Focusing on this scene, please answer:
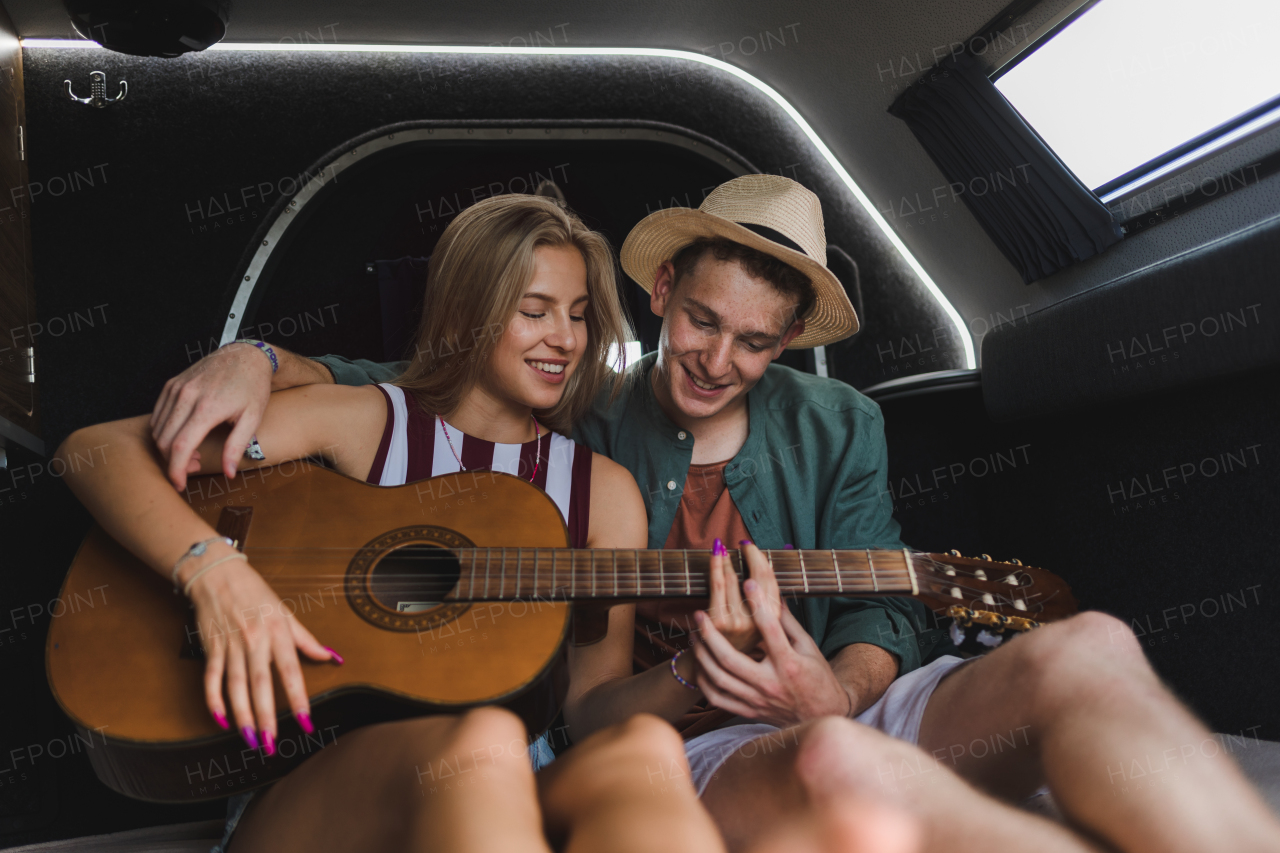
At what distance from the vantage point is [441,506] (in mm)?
1304

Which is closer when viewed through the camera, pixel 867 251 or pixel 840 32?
pixel 840 32

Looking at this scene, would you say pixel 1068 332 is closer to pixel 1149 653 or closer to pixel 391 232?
pixel 1149 653

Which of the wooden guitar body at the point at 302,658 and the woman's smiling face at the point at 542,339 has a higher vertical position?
the woman's smiling face at the point at 542,339

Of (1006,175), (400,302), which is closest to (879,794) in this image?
(1006,175)

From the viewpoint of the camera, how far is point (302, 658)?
1078 millimetres

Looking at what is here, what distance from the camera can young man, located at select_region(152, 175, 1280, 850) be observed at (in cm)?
92

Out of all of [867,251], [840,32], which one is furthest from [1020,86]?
[867,251]

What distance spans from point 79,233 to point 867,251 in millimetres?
2386

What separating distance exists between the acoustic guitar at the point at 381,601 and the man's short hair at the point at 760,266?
61 centimetres

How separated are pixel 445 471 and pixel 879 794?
965 millimetres

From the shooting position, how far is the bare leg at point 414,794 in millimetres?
812

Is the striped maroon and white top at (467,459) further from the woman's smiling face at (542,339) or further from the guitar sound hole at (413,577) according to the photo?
the guitar sound hole at (413,577)

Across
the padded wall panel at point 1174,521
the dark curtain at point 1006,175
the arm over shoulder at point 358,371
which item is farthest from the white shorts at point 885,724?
the dark curtain at point 1006,175

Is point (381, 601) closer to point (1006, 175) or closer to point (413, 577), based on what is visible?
point (413, 577)
